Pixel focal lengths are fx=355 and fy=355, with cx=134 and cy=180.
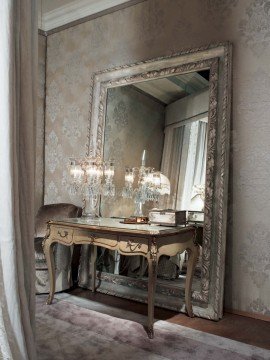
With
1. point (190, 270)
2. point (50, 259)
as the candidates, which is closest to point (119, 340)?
point (190, 270)

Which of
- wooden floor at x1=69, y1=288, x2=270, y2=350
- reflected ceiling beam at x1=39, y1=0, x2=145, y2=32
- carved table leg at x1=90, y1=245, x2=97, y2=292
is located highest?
reflected ceiling beam at x1=39, y1=0, x2=145, y2=32

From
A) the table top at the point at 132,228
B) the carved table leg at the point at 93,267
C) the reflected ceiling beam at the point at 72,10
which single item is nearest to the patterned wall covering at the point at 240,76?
the reflected ceiling beam at the point at 72,10

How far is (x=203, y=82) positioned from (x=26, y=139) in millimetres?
1911

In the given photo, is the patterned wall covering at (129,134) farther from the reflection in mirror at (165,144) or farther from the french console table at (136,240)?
the french console table at (136,240)

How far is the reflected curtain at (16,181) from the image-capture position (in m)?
1.36

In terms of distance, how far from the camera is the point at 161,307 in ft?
9.78

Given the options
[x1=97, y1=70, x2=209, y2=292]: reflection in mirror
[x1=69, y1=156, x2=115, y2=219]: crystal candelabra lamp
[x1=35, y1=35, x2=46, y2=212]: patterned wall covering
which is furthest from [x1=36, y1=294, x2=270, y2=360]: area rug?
[x1=35, y1=35, x2=46, y2=212]: patterned wall covering

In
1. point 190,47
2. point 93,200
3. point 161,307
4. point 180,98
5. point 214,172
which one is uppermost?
point 190,47

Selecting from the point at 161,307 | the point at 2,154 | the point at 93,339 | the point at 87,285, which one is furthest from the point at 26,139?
the point at 87,285

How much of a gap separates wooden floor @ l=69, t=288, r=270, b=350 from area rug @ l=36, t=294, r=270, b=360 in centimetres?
9

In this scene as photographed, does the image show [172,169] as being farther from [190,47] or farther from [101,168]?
[190,47]

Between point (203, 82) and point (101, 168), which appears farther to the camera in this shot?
point (101, 168)

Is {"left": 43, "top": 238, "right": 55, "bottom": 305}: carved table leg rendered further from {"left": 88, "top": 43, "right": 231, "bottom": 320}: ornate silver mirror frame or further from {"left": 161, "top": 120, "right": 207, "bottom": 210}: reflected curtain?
{"left": 88, "top": 43, "right": 231, "bottom": 320}: ornate silver mirror frame

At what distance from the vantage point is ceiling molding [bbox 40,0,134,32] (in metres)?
3.65
